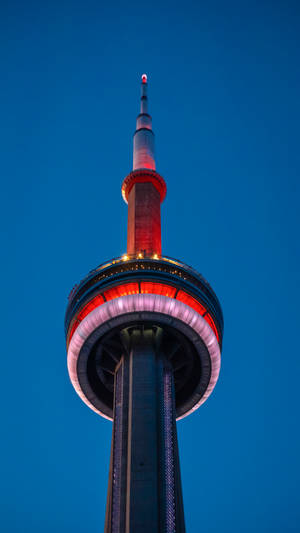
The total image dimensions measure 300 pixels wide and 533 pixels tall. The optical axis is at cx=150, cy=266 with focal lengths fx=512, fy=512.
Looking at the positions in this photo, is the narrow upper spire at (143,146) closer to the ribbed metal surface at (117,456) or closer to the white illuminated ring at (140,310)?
the white illuminated ring at (140,310)

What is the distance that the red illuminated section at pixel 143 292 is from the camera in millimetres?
40156

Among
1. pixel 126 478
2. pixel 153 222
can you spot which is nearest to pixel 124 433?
pixel 126 478

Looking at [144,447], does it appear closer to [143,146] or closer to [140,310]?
[140,310]

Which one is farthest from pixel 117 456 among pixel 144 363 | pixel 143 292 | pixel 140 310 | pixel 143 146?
pixel 143 146

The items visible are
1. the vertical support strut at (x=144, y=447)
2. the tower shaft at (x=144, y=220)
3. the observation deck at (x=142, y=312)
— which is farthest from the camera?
the tower shaft at (x=144, y=220)

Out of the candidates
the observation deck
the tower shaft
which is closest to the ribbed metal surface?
the observation deck

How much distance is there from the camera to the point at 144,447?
113 ft

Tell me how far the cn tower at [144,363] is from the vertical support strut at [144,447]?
0.20 ft

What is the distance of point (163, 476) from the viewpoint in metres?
34.2

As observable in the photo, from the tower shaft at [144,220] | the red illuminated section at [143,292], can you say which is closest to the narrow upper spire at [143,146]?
the tower shaft at [144,220]

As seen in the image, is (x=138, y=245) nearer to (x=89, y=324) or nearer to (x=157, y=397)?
(x=89, y=324)

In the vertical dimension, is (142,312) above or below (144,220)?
below

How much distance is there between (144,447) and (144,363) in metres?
6.23

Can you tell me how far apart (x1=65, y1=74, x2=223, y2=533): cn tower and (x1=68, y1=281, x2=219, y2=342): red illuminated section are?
0.08 meters
